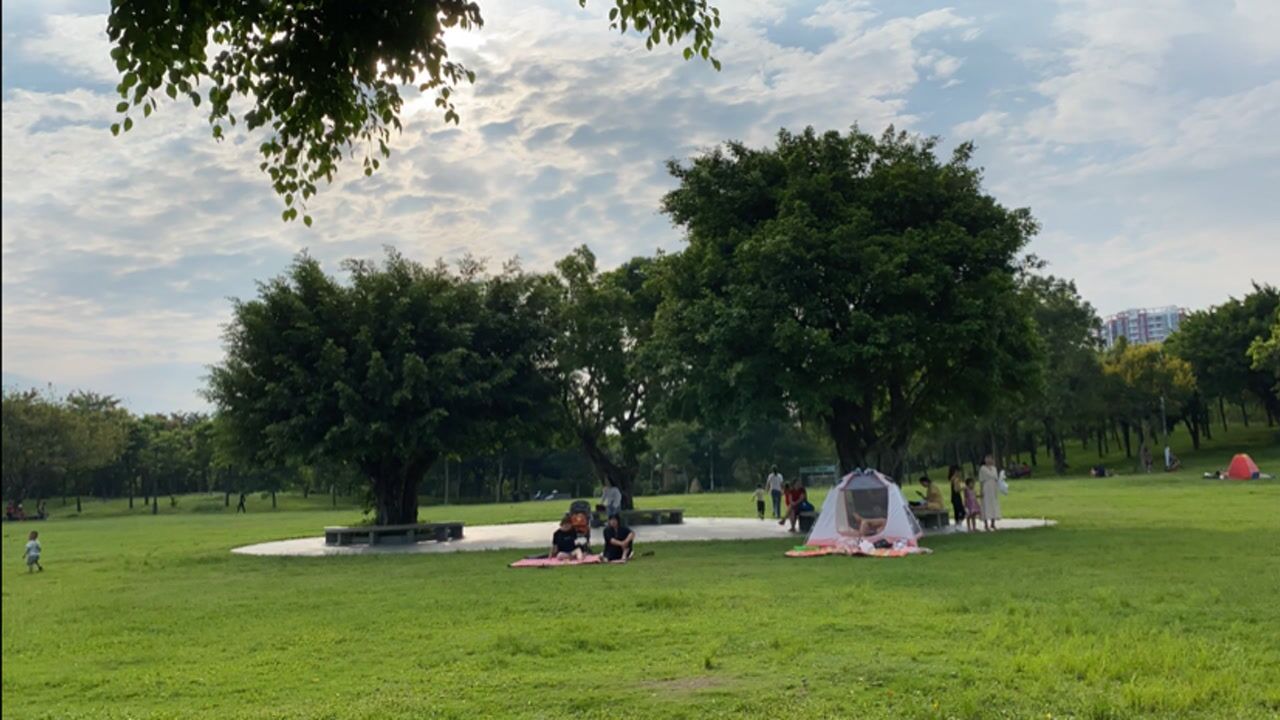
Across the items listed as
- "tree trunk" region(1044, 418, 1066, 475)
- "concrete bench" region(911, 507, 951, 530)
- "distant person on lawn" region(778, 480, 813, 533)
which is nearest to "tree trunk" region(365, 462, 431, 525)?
"distant person on lawn" region(778, 480, 813, 533)

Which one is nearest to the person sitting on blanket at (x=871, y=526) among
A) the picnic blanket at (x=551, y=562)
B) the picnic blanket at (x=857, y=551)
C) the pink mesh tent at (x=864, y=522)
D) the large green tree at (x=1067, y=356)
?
the pink mesh tent at (x=864, y=522)

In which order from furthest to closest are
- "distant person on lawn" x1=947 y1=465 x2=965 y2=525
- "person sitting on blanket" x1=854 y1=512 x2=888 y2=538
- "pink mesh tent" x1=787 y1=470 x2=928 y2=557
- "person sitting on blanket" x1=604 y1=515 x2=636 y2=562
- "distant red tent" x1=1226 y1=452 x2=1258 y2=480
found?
"distant red tent" x1=1226 y1=452 x2=1258 y2=480, "distant person on lawn" x1=947 y1=465 x2=965 y2=525, "person sitting on blanket" x1=854 y1=512 x2=888 y2=538, "pink mesh tent" x1=787 y1=470 x2=928 y2=557, "person sitting on blanket" x1=604 y1=515 x2=636 y2=562

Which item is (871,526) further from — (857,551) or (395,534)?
(395,534)

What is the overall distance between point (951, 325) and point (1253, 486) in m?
23.4

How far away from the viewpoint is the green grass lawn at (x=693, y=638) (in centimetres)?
700

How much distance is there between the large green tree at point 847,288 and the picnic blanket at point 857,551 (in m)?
4.70

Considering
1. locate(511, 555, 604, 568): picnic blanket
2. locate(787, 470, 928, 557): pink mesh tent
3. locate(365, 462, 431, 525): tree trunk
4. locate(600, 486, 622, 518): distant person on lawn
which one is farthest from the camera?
locate(600, 486, 622, 518): distant person on lawn

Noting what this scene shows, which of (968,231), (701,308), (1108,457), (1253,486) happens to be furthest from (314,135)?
(1108,457)

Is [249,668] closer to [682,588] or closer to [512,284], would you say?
[682,588]

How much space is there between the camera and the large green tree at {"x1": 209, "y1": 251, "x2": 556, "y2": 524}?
24797mm

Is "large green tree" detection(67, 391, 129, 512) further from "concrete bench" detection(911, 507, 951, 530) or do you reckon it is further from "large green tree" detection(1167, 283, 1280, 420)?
"large green tree" detection(1167, 283, 1280, 420)

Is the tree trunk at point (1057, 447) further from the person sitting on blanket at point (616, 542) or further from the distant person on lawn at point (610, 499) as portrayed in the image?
the person sitting on blanket at point (616, 542)

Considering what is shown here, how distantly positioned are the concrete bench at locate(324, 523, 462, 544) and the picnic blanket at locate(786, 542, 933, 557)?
11.4m

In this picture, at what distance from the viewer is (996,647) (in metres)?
8.35
